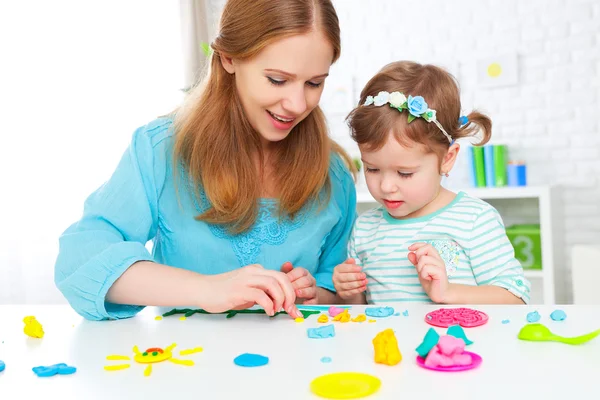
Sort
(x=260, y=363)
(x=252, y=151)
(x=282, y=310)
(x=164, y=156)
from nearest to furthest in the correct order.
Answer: (x=260, y=363), (x=282, y=310), (x=164, y=156), (x=252, y=151)

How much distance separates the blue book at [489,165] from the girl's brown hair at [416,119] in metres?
2.32

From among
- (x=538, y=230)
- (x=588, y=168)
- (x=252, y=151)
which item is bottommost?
(x=538, y=230)

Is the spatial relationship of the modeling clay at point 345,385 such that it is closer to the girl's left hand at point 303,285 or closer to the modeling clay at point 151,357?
the modeling clay at point 151,357

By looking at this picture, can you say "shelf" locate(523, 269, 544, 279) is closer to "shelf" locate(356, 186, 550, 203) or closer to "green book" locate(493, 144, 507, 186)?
"shelf" locate(356, 186, 550, 203)

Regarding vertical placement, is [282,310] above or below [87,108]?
below

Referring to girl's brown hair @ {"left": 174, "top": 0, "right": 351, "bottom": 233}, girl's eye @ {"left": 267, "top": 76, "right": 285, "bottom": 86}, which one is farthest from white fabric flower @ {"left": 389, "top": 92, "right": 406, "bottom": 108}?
girl's eye @ {"left": 267, "top": 76, "right": 285, "bottom": 86}

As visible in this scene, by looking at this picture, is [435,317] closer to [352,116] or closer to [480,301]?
[480,301]

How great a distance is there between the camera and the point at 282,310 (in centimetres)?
107

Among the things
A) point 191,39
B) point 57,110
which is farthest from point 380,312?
point 191,39

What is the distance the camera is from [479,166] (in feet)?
12.3

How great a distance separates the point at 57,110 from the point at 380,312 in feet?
8.91

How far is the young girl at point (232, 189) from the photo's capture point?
3.66 ft

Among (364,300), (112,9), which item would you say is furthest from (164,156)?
(112,9)

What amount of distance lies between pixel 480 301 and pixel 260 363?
0.64 meters
